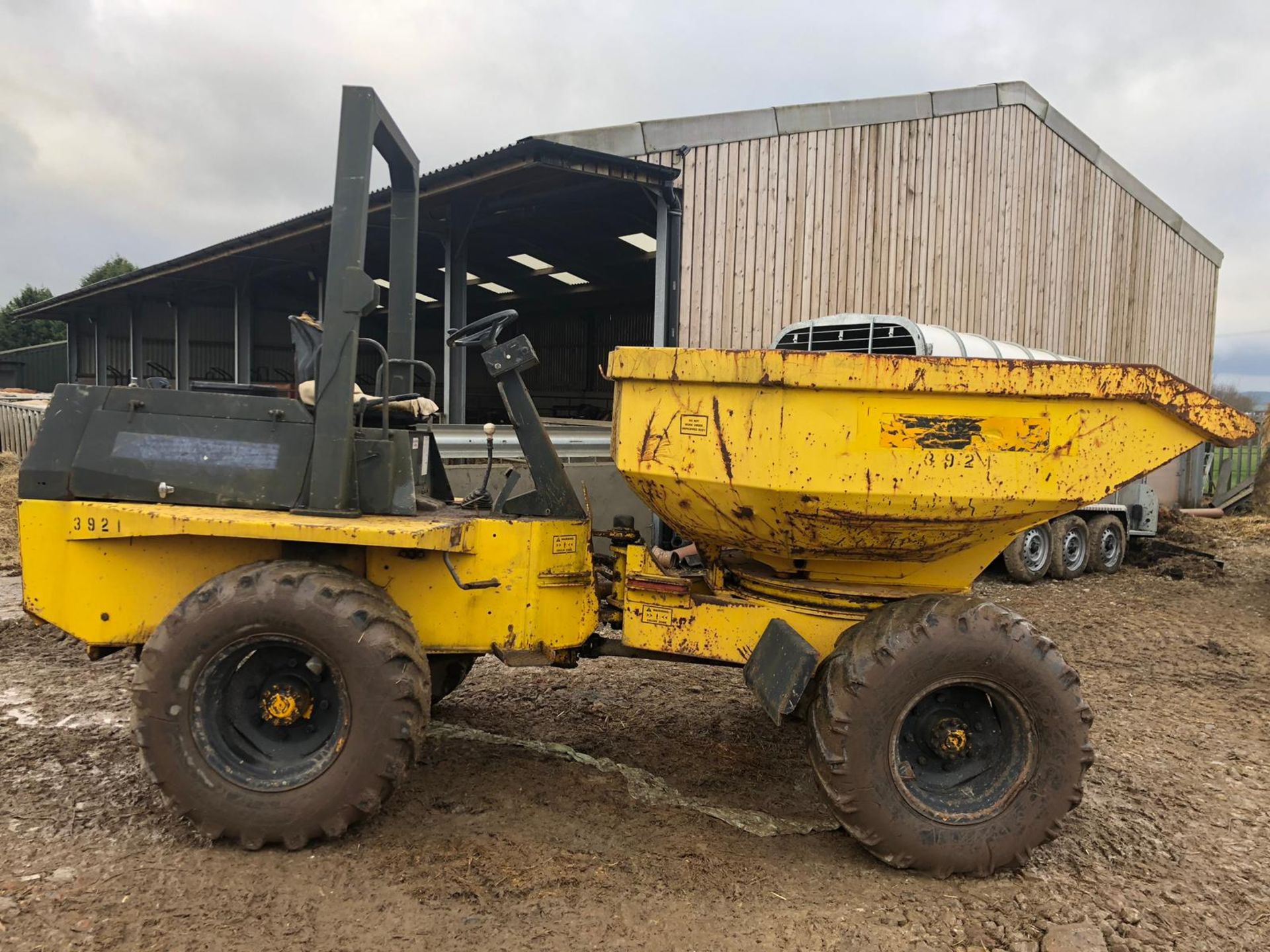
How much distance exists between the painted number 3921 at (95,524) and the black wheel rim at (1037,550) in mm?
10310

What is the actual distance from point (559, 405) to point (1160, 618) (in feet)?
58.1

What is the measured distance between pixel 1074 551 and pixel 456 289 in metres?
9.54

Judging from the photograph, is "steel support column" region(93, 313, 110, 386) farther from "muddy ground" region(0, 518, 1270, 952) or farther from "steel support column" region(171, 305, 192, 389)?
"muddy ground" region(0, 518, 1270, 952)

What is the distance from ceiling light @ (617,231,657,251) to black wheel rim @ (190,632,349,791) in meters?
13.3

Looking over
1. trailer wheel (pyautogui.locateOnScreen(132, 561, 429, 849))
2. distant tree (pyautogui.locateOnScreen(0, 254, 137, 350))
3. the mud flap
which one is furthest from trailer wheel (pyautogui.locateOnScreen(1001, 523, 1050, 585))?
distant tree (pyautogui.locateOnScreen(0, 254, 137, 350))

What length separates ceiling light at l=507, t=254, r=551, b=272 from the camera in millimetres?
19344

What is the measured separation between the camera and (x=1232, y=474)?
19250 millimetres

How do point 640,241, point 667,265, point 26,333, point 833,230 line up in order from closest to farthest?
point 667,265, point 833,230, point 640,241, point 26,333

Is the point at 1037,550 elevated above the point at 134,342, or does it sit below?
below

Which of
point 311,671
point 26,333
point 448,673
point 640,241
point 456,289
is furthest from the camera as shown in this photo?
point 26,333

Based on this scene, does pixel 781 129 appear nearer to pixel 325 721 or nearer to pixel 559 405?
pixel 325 721

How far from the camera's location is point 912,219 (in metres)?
11.8

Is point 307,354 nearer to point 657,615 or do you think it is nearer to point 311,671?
point 311,671

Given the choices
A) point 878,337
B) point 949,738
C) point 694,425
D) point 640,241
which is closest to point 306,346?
point 694,425
